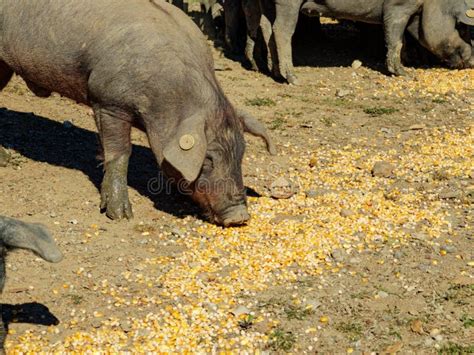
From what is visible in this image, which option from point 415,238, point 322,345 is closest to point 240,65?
point 415,238

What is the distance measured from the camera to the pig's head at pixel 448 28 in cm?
1205

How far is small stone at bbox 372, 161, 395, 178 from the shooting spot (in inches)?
330

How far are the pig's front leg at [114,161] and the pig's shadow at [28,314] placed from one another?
1652 millimetres

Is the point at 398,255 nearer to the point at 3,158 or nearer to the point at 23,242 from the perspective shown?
the point at 23,242

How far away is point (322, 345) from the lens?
550 centimetres

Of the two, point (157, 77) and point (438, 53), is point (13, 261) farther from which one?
point (438, 53)

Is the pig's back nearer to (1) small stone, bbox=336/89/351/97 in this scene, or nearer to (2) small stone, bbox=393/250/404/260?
(2) small stone, bbox=393/250/404/260

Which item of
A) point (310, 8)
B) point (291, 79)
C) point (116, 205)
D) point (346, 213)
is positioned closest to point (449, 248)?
point (346, 213)

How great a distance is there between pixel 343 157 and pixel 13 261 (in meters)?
4.04

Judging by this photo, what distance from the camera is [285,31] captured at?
1184cm

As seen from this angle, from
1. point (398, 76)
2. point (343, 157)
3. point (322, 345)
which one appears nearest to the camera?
point (322, 345)

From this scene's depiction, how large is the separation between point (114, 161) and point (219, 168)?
1026 mm

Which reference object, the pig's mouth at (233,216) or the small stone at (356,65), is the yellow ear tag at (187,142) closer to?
the pig's mouth at (233,216)

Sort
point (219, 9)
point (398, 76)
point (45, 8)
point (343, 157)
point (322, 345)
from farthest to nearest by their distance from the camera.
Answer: point (219, 9) < point (398, 76) < point (343, 157) < point (45, 8) < point (322, 345)
